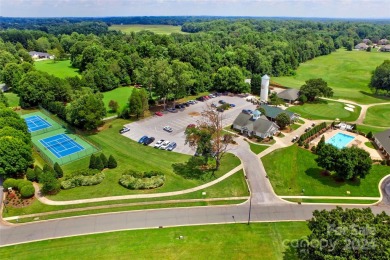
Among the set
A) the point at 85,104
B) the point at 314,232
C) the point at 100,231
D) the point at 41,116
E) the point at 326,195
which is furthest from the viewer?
the point at 41,116

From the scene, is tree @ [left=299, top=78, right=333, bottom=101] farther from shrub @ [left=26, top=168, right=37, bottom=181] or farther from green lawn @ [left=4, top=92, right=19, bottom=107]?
green lawn @ [left=4, top=92, right=19, bottom=107]

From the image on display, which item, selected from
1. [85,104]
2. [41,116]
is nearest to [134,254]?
[85,104]

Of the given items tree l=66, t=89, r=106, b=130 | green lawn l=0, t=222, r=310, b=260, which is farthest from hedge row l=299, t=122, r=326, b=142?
tree l=66, t=89, r=106, b=130

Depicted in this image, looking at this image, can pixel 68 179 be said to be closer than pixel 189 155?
Yes

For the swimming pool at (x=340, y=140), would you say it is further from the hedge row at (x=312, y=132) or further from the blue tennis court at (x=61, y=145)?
the blue tennis court at (x=61, y=145)

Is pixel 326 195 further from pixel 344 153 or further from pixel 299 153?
pixel 299 153

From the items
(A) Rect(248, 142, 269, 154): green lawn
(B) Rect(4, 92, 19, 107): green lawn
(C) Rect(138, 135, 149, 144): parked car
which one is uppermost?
(B) Rect(4, 92, 19, 107): green lawn
